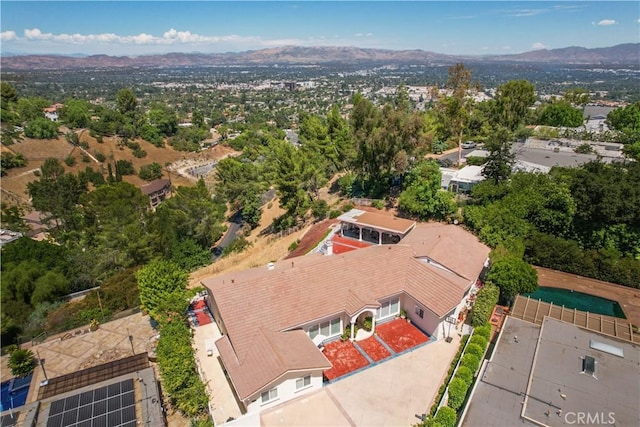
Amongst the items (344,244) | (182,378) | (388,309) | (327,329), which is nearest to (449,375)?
(388,309)

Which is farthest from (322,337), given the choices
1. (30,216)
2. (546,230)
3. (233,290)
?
(30,216)

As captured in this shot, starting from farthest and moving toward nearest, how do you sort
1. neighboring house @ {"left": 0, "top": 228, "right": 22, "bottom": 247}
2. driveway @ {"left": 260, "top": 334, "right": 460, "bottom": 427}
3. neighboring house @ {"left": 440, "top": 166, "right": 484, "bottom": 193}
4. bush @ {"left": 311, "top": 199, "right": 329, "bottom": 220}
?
neighboring house @ {"left": 0, "top": 228, "right": 22, "bottom": 247}
bush @ {"left": 311, "top": 199, "right": 329, "bottom": 220}
neighboring house @ {"left": 440, "top": 166, "right": 484, "bottom": 193}
driveway @ {"left": 260, "top": 334, "right": 460, "bottom": 427}

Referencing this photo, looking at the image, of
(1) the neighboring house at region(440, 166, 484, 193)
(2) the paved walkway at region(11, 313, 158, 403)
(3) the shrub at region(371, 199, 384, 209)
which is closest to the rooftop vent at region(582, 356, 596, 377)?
(1) the neighboring house at region(440, 166, 484, 193)

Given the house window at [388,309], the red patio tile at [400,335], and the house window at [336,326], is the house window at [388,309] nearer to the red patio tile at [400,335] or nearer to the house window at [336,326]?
the red patio tile at [400,335]

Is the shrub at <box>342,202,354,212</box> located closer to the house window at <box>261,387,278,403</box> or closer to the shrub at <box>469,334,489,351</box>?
the shrub at <box>469,334,489,351</box>

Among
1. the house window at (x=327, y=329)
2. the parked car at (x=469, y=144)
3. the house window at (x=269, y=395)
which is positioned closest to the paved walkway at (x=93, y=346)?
the house window at (x=269, y=395)

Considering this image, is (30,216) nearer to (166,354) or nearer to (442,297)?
(166,354)
